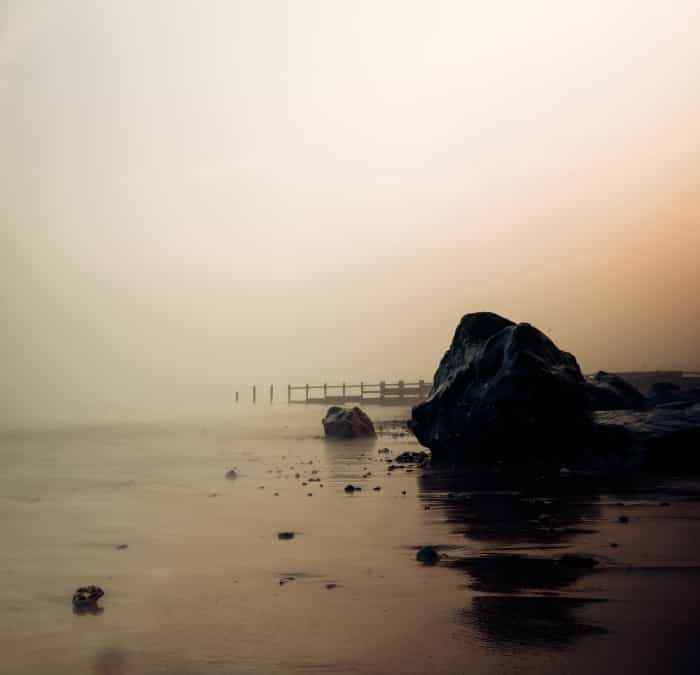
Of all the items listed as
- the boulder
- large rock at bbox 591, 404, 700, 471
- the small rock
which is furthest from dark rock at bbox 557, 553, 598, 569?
the boulder

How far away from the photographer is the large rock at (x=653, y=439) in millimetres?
12938

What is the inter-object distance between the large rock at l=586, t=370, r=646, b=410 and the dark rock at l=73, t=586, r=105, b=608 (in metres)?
15.1

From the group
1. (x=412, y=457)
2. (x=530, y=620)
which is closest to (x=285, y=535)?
(x=530, y=620)

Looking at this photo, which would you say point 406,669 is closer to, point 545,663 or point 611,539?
point 545,663

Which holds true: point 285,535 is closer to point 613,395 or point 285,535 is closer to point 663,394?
point 613,395

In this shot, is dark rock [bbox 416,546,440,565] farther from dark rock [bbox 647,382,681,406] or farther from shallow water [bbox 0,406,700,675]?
dark rock [bbox 647,382,681,406]

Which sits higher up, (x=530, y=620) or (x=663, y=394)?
(x=663, y=394)

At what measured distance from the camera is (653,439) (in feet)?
43.3

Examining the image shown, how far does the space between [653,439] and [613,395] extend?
639 cm

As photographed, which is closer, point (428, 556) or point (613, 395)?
point (428, 556)

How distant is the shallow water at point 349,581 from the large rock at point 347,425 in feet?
40.9

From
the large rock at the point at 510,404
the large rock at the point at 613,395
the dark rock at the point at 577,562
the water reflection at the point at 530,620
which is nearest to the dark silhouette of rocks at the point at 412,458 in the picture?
the large rock at the point at 510,404

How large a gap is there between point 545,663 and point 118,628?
8.92 ft

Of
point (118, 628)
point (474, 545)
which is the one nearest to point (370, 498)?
point (474, 545)
